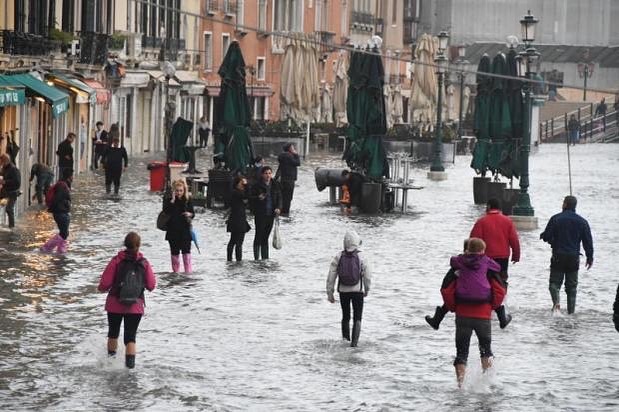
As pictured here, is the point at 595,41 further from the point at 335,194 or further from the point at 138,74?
the point at 335,194

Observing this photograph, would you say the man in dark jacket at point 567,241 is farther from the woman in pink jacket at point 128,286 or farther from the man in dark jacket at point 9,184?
the man in dark jacket at point 9,184

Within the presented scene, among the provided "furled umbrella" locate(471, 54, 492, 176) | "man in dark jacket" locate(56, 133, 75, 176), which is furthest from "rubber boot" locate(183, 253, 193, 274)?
"furled umbrella" locate(471, 54, 492, 176)

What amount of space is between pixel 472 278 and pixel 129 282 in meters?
3.13

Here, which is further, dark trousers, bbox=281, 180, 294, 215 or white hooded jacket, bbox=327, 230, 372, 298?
dark trousers, bbox=281, 180, 294, 215

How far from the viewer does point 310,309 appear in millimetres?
21922

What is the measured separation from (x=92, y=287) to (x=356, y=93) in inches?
689

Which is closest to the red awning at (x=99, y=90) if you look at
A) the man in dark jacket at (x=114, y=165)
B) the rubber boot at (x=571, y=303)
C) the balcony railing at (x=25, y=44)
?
the balcony railing at (x=25, y=44)

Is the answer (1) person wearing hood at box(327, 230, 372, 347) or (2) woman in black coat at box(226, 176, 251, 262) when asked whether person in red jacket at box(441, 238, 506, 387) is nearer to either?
(1) person wearing hood at box(327, 230, 372, 347)

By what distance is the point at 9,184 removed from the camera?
3091cm

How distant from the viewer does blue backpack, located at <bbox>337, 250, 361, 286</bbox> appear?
18719mm

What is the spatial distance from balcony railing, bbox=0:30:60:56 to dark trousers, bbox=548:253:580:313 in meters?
16.2

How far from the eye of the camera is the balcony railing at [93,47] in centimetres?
4606

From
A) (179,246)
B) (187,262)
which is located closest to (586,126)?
(187,262)

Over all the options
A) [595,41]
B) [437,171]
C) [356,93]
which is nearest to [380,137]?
A: [356,93]
